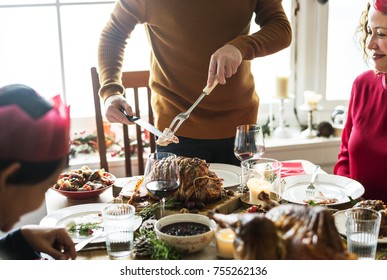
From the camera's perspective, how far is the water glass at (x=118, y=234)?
2.97ft

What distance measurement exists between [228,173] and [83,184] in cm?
37

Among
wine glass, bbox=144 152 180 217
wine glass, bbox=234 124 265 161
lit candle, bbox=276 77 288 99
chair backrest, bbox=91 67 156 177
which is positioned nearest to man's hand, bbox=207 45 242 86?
wine glass, bbox=234 124 265 161

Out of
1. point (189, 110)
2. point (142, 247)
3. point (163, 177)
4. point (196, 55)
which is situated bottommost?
point (142, 247)

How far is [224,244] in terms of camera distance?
0.86 m

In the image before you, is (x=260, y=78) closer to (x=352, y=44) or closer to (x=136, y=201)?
(x=352, y=44)

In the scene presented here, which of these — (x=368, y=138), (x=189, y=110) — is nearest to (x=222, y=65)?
(x=189, y=110)

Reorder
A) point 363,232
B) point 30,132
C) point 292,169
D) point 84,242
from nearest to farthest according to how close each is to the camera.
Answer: point 30,132 → point 363,232 → point 84,242 → point 292,169

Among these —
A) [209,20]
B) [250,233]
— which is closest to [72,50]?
[209,20]

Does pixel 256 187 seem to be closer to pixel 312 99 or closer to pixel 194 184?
pixel 194 184

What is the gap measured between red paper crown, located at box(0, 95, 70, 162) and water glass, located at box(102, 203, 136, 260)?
0.36m

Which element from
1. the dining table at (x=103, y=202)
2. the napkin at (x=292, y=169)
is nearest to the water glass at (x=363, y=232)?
the dining table at (x=103, y=202)

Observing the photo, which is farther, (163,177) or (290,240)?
(163,177)

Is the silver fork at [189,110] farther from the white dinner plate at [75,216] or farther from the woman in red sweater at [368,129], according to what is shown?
the woman in red sweater at [368,129]

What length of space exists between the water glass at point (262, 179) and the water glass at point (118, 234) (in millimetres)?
321
